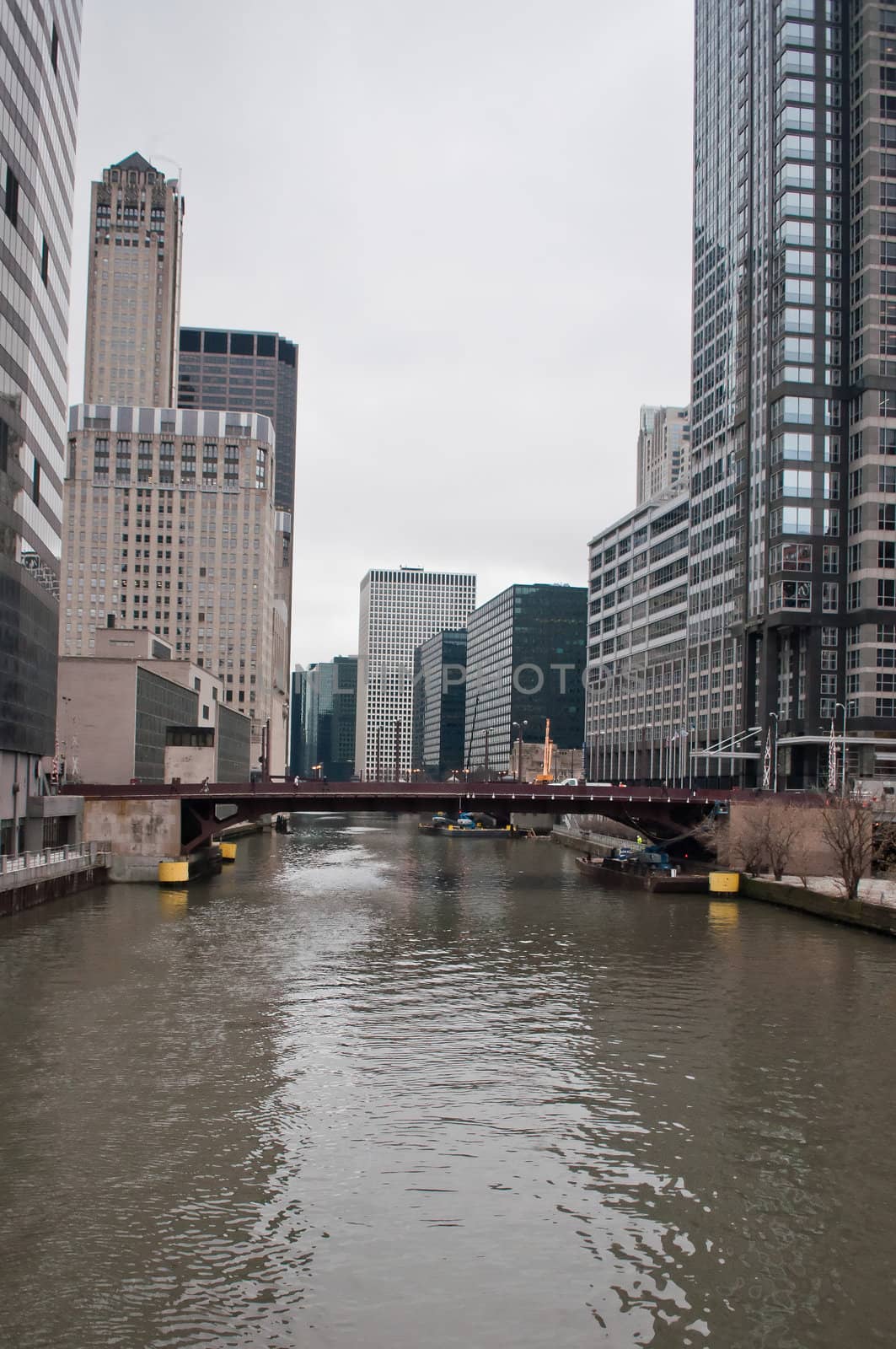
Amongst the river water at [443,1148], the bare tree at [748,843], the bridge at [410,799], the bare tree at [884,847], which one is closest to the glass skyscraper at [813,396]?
the bridge at [410,799]

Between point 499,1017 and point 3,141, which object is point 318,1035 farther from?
point 3,141

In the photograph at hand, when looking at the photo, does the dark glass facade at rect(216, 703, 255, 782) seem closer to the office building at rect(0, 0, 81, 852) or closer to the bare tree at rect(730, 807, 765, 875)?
the office building at rect(0, 0, 81, 852)

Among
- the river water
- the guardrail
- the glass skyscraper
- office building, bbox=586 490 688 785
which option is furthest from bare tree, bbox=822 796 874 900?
office building, bbox=586 490 688 785

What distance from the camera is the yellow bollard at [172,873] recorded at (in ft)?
278

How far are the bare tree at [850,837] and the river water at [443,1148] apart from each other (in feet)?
54.3

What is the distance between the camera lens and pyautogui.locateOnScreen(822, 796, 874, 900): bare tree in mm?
69500

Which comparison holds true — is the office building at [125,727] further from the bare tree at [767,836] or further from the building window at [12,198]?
the bare tree at [767,836]

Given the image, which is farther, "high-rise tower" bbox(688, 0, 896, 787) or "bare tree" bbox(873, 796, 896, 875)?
"high-rise tower" bbox(688, 0, 896, 787)

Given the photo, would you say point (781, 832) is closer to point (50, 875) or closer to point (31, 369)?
point (50, 875)

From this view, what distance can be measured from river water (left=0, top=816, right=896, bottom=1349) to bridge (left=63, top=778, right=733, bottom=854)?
36446 millimetres

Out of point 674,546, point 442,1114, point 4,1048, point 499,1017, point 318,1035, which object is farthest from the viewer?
point 674,546

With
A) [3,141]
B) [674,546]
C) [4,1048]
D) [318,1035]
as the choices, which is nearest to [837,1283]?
[318,1035]

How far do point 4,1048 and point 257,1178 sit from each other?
1333 centimetres

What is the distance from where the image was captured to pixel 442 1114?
29.5 m
